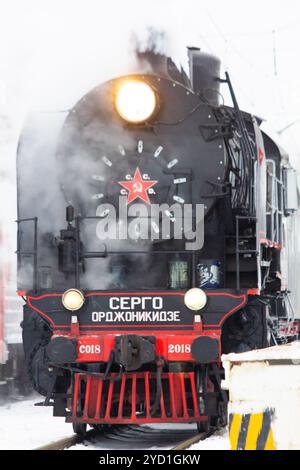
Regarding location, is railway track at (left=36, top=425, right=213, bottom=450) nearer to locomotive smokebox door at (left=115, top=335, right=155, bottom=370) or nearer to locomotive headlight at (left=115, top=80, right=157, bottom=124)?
locomotive smokebox door at (left=115, top=335, right=155, bottom=370)

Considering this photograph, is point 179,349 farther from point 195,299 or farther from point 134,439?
point 134,439

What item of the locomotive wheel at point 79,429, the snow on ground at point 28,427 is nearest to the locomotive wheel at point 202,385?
the locomotive wheel at point 79,429

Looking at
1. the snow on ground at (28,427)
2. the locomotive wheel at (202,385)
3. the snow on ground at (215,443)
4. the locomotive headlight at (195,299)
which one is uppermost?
the locomotive headlight at (195,299)

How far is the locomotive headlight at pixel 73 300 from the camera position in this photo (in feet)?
28.2

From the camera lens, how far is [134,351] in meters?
8.27

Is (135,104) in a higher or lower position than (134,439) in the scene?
higher

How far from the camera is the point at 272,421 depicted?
5219 millimetres

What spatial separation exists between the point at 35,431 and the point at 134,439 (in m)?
1.33

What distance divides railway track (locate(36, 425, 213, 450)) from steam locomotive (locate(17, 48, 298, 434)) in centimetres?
21

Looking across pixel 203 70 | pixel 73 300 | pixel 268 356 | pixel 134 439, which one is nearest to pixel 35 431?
pixel 134 439

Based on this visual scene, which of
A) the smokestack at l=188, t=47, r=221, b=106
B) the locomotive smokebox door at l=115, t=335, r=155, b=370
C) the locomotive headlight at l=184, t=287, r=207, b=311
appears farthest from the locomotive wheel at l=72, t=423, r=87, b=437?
the smokestack at l=188, t=47, r=221, b=106

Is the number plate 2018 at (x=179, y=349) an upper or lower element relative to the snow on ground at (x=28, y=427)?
upper

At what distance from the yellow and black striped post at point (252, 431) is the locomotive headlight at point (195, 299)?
3.14 metres

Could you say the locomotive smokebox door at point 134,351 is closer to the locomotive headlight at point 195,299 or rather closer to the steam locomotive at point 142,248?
the steam locomotive at point 142,248
